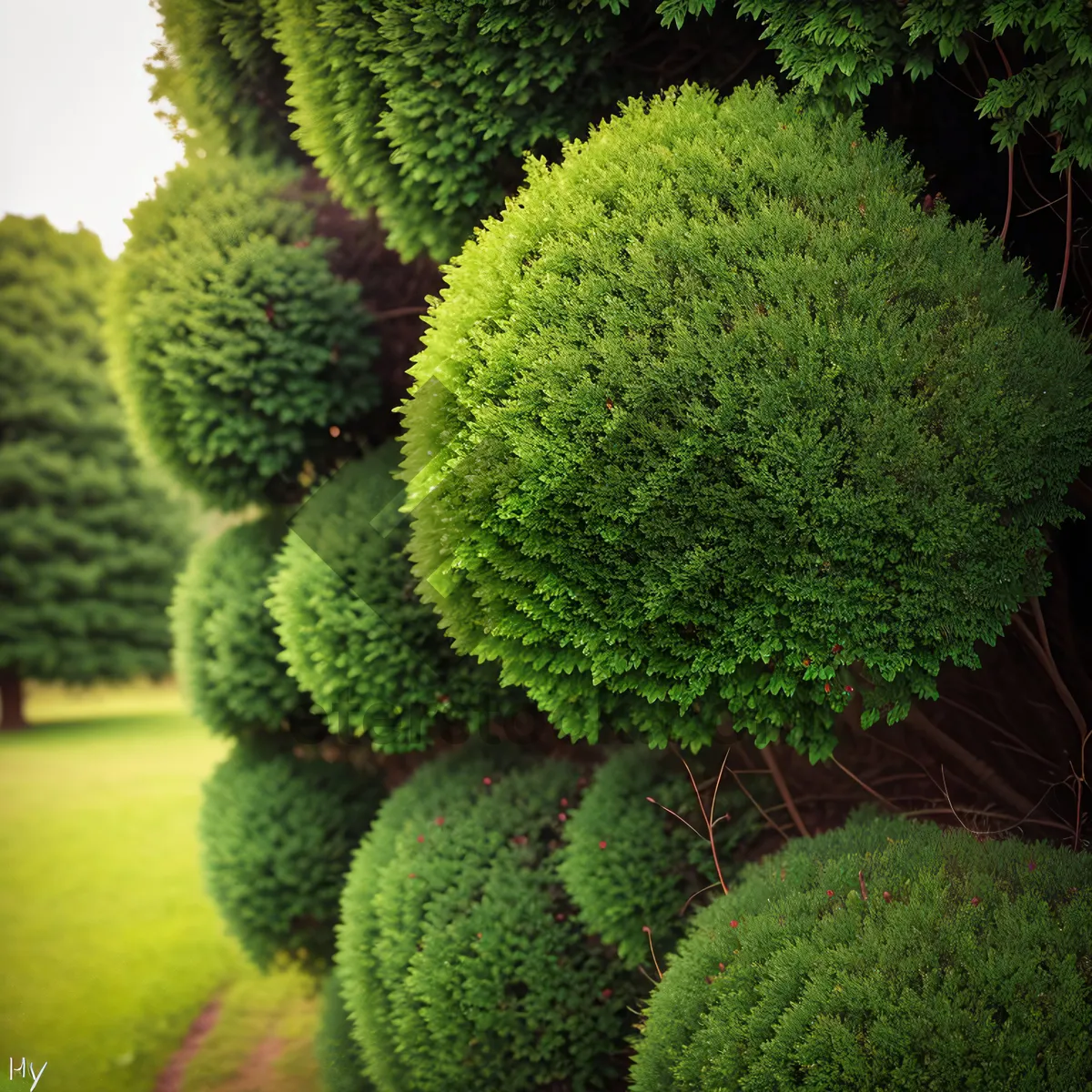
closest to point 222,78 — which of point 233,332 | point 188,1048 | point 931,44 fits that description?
point 233,332

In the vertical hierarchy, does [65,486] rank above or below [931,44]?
below

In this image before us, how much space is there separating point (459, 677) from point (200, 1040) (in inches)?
198

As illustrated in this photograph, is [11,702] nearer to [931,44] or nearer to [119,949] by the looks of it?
[119,949]

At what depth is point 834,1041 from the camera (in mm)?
2627

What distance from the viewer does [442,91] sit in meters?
4.10

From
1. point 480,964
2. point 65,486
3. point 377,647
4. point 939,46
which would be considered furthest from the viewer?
point 65,486

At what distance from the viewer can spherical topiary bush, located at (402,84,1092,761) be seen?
294cm

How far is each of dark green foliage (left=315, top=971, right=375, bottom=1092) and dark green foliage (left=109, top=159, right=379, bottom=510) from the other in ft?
11.0

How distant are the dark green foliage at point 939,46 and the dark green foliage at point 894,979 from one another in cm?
240

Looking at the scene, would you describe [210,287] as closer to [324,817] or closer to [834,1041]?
[324,817]

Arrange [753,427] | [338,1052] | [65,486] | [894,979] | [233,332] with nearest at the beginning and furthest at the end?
[894,979]
[753,427]
[233,332]
[338,1052]
[65,486]

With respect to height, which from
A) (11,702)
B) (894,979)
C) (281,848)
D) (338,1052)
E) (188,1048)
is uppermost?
(894,979)

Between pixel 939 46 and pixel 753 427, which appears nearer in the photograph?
pixel 753 427

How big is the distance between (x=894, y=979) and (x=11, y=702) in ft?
66.8
